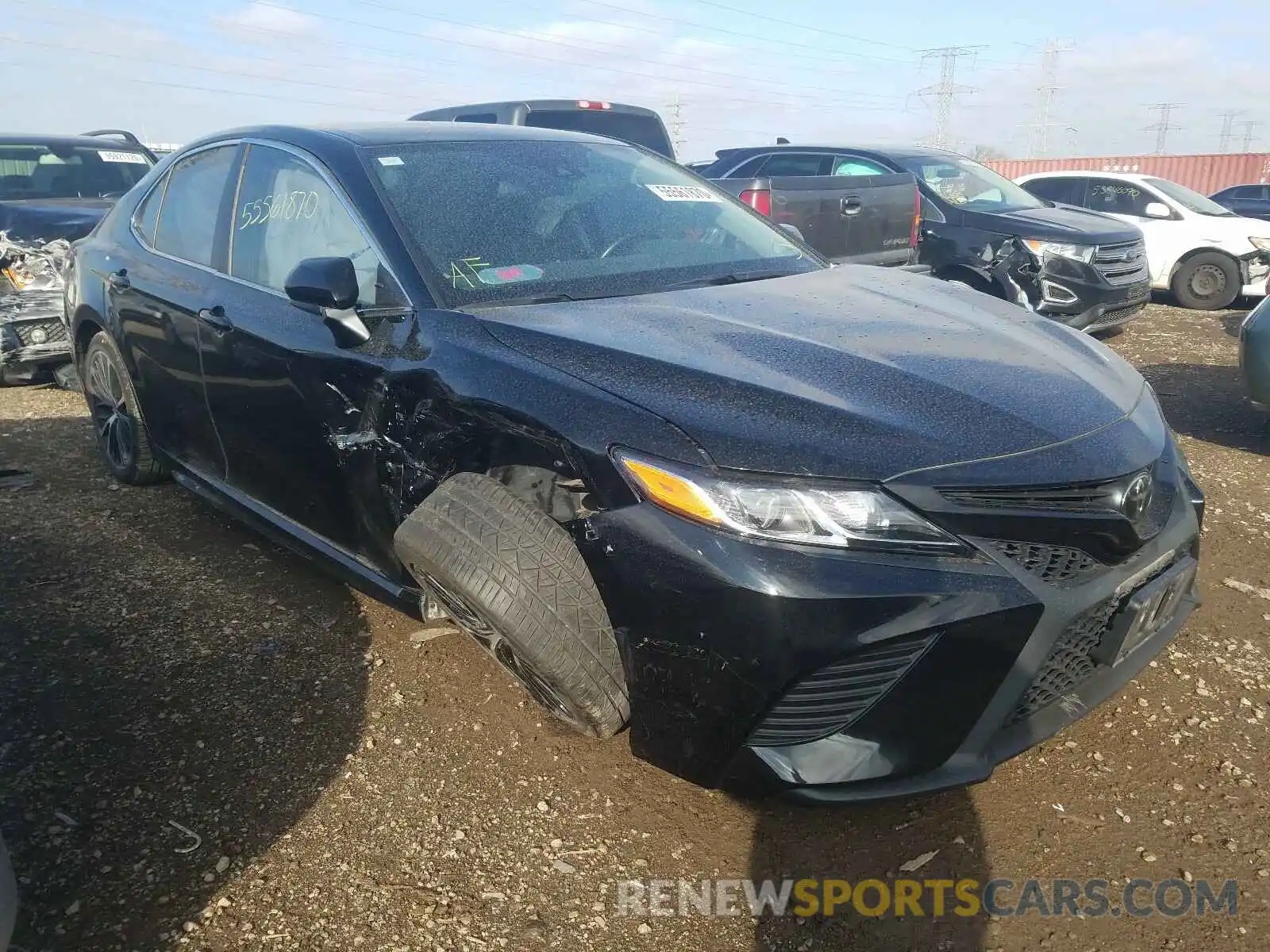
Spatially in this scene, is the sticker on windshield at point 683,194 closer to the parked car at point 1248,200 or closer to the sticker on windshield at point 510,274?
the sticker on windshield at point 510,274

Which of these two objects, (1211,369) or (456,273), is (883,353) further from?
(1211,369)

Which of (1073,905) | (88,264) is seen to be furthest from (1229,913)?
(88,264)

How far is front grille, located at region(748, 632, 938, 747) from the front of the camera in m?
1.87

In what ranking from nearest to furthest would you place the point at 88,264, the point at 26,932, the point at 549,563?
the point at 26,932 → the point at 549,563 → the point at 88,264

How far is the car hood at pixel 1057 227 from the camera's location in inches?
296

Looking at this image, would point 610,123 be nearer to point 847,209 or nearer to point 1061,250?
point 847,209

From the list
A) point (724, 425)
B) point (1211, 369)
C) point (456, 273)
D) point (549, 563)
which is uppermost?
point (456, 273)

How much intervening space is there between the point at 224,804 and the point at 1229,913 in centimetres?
227

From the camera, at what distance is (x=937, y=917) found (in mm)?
2000

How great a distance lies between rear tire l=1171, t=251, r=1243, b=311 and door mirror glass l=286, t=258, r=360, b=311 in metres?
10.2

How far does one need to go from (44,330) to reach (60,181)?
8.90 feet

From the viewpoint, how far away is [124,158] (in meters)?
8.77

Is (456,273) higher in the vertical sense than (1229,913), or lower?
higher

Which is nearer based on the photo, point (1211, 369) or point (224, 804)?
point (224, 804)
